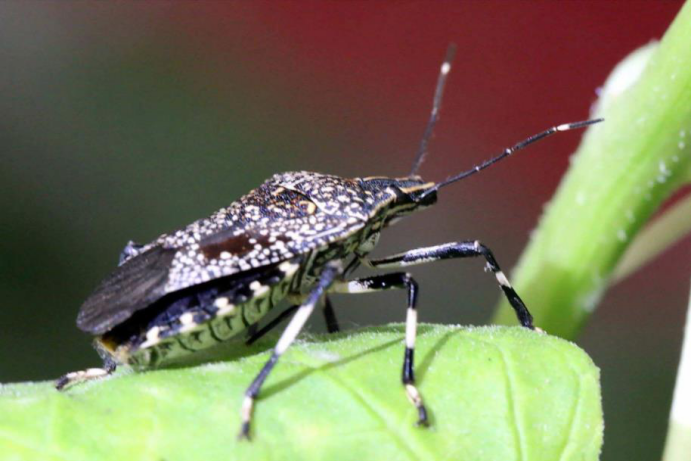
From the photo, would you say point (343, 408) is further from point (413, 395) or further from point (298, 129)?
point (298, 129)

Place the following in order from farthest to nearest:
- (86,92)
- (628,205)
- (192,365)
→ (86,92) → (628,205) → (192,365)

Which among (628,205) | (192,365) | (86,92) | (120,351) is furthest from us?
(86,92)

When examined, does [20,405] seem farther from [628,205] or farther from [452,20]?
[452,20]

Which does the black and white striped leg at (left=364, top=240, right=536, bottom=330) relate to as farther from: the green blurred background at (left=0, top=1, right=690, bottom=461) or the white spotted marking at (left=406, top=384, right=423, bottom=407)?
the green blurred background at (left=0, top=1, right=690, bottom=461)

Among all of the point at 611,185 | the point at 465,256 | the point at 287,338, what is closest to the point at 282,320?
the point at 287,338

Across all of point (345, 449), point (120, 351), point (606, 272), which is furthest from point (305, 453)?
point (606, 272)

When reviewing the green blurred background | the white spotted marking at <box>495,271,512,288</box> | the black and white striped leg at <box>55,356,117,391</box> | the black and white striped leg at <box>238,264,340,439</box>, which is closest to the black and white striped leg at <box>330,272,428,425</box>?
the black and white striped leg at <box>238,264,340,439</box>
